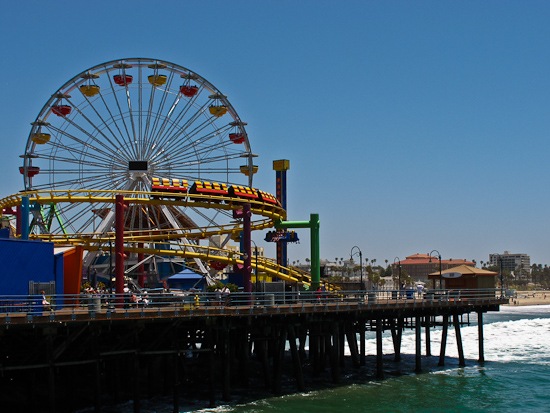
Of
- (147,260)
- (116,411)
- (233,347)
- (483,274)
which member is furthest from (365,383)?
(147,260)

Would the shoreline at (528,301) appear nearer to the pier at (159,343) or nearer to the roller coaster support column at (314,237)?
the roller coaster support column at (314,237)

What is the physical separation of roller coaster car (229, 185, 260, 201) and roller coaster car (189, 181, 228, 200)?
50 cm

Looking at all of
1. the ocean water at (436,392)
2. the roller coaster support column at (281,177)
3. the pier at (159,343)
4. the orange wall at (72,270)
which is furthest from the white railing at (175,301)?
the roller coaster support column at (281,177)

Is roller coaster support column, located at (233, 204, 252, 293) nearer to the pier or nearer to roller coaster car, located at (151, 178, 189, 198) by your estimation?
the pier

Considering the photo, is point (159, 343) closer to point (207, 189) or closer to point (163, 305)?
point (163, 305)

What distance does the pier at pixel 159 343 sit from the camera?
3525cm

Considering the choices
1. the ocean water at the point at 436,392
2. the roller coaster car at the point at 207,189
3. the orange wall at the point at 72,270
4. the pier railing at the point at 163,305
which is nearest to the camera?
the pier railing at the point at 163,305

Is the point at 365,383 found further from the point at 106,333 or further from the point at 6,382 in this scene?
the point at 6,382

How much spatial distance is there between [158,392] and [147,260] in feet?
93.6

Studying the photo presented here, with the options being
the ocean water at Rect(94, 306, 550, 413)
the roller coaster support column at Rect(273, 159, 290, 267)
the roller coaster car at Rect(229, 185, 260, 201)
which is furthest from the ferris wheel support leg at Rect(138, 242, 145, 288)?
the roller coaster support column at Rect(273, 159, 290, 267)

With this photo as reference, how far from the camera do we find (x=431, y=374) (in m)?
51.5

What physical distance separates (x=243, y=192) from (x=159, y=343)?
2293 centimetres

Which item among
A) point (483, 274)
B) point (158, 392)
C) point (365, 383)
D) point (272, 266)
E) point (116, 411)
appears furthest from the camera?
point (272, 266)

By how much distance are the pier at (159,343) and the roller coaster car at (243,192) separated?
1164cm
